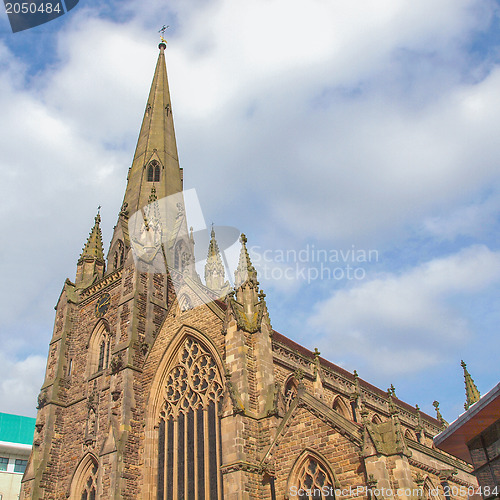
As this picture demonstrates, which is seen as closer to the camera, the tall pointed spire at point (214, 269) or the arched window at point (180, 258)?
the arched window at point (180, 258)

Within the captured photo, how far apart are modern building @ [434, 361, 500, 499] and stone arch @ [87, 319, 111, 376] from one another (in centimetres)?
1522

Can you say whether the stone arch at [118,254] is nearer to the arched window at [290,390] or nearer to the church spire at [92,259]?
the church spire at [92,259]

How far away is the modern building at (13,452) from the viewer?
32062mm

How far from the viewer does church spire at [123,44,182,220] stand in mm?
28969

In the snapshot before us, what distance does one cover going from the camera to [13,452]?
1336 inches

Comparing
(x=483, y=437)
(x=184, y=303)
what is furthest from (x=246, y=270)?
(x=483, y=437)

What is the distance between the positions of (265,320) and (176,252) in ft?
32.2

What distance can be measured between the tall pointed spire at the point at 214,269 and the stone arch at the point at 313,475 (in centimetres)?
1745

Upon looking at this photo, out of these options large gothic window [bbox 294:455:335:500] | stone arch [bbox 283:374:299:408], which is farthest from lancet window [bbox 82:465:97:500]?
large gothic window [bbox 294:455:335:500]

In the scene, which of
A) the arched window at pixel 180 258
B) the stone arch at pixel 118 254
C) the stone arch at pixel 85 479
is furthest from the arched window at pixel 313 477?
the stone arch at pixel 118 254

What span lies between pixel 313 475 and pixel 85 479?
998cm

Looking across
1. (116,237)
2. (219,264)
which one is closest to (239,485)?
(116,237)

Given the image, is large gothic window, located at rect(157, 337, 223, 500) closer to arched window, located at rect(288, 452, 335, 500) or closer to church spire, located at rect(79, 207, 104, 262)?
arched window, located at rect(288, 452, 335, 500)

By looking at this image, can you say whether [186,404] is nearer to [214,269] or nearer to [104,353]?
[104,353]
